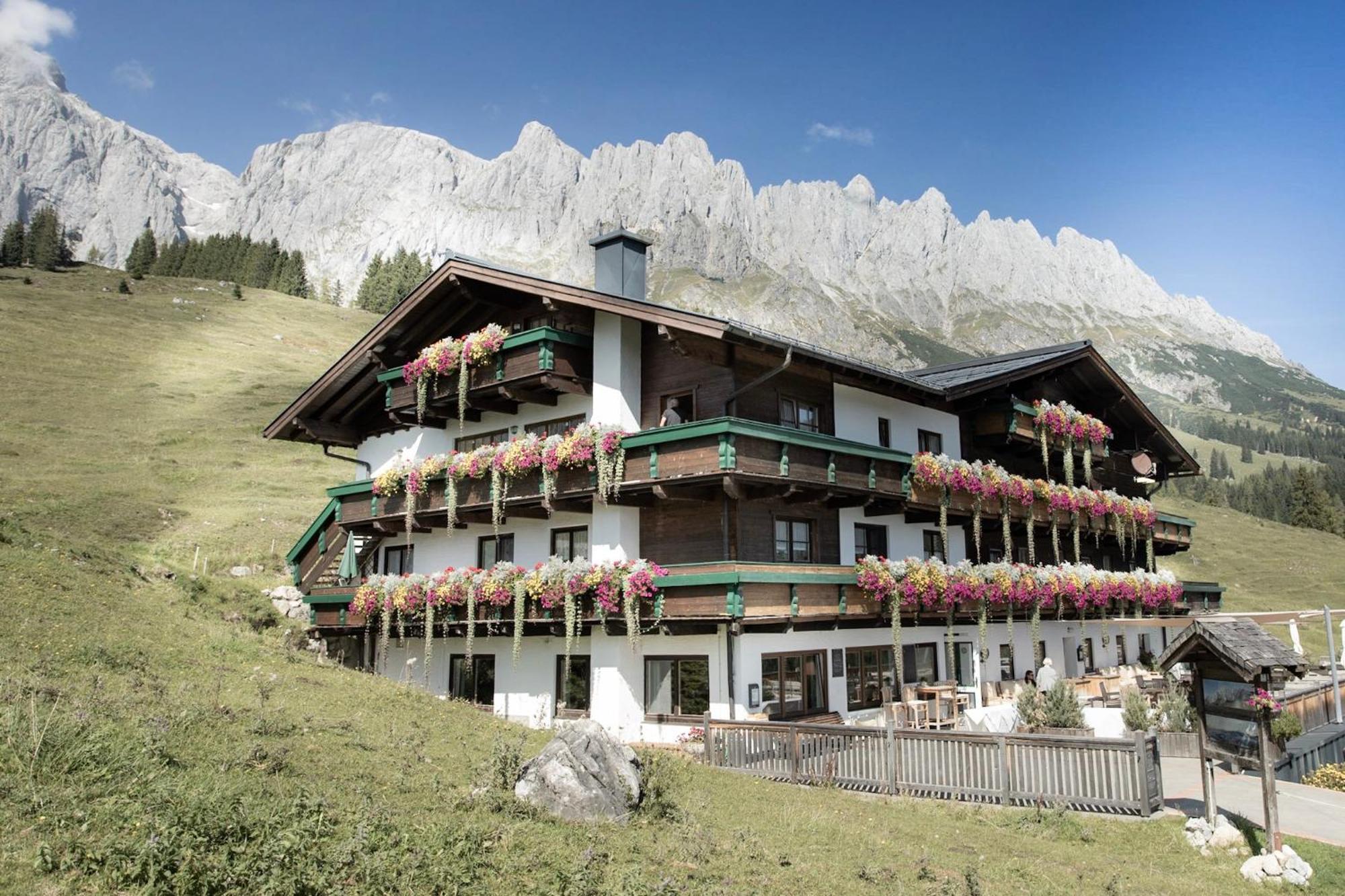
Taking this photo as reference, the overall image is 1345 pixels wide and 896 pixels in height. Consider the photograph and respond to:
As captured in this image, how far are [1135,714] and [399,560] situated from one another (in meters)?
21.8

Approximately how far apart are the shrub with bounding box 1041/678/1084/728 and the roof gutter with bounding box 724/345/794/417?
9872mm

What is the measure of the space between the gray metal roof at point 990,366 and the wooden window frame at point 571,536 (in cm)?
1236

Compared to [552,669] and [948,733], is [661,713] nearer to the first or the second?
[552,669]

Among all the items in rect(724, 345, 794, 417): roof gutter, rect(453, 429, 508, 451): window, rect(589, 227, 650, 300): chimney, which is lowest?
rect(453, 429, 508, 451): window

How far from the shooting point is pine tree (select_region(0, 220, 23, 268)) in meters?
114

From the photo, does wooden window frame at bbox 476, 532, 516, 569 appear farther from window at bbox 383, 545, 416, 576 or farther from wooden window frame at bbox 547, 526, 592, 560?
window at bbox 383, 545, 416, 576

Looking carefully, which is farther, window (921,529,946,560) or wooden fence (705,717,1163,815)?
window (921,529,946,560)

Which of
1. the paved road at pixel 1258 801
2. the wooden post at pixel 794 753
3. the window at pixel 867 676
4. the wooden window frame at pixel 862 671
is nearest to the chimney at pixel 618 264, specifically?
the wooden window frame at pixel 862 671

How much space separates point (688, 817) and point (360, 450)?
25048 mm

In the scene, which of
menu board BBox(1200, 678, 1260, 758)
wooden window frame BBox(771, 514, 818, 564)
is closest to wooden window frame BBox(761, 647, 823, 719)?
wooden window frame BBox(771, 514, 818, 564)

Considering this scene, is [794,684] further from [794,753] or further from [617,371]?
[617,371]

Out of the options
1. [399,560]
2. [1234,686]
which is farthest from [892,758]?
[399,560]

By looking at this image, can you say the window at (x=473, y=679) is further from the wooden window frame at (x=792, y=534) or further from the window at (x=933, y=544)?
the window at (x=933, y=544)

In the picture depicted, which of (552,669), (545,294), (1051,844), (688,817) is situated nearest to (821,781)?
(1051,844)
